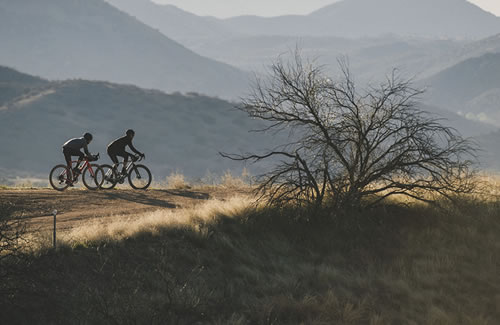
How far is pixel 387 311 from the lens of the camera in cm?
1116

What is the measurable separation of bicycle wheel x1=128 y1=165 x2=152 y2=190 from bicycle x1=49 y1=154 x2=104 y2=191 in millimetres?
1057

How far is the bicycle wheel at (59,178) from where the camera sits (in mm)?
16516

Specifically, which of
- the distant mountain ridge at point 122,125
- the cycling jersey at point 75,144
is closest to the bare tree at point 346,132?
the cycling jersey at point 75,144

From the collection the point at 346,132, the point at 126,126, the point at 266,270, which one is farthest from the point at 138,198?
the point at 126,126

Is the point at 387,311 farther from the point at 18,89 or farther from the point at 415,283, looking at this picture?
the point at 18,89

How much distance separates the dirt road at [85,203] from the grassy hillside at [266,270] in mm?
1633

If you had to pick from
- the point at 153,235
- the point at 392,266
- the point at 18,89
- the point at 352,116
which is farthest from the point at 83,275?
the point at 18,89

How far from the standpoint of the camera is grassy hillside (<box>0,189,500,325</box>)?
29.2ft

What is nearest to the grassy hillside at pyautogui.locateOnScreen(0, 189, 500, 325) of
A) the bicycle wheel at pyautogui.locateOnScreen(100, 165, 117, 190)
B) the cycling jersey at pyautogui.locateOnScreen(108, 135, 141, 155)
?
the cycling jersey at pyautogui.locateOnScreen(108, 135, 141, 155)

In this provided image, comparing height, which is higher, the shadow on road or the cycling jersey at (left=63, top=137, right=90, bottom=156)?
the cycling jersey at (left=63, top=137, right=90, bottom=156)

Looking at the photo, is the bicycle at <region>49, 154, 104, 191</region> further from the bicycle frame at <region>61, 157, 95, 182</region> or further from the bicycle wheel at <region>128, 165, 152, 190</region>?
the bicycle wheel at <region>128, 165, 152, 190</region>

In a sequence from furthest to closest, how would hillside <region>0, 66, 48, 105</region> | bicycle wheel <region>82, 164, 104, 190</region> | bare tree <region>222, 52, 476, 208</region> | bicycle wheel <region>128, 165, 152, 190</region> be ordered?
hillside <region>0, 66, 48, 105</region>, bicycle wheel <region>128, 165, 152, 190</region>, bicycle wheel <region>82, 164, 104, 190</region>, bare tree <region>222, 52, 476, 208</region>

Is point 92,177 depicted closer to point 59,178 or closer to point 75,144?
point 59,178

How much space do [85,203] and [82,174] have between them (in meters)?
2.47
